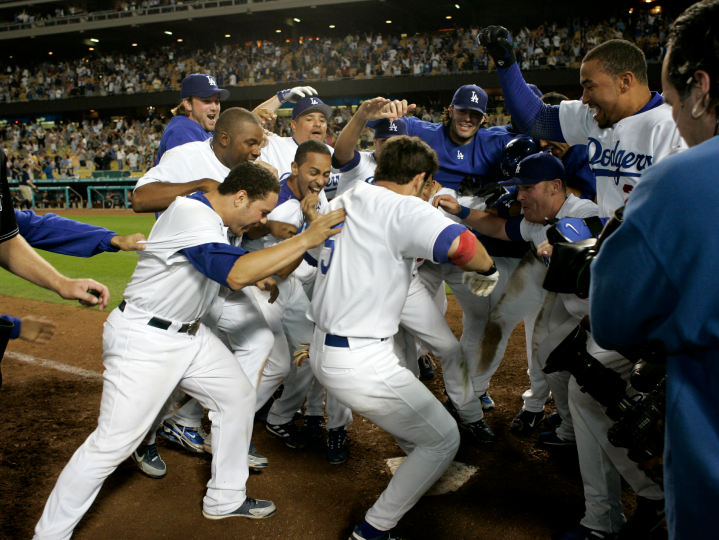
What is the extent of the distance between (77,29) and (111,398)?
1518 inches

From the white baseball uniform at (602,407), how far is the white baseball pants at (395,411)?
27.5 inches

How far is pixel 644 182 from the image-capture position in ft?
3.62

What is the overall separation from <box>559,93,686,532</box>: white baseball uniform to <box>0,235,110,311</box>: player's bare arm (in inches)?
99.5

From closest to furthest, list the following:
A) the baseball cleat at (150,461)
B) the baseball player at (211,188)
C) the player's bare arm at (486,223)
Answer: the baseball cleat at (150,461) < the baseball player at (211,188) < the player's bare arm at (486,223)

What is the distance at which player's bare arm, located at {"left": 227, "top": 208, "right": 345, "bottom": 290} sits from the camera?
100 inches

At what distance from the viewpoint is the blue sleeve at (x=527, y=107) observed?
3.47 metres

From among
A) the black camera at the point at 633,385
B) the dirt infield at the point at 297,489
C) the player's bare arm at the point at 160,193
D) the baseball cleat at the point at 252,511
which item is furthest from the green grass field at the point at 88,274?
the black camera at the point at 633,385

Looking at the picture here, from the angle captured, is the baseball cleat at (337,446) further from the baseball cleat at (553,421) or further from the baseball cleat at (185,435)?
the baseball cleat at (553,421)

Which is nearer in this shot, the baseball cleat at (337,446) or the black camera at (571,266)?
the black camera at (571,266)

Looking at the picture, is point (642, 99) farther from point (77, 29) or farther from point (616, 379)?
point (77, 29)

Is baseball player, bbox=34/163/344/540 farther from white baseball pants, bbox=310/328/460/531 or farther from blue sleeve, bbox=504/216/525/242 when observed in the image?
blue sleeve, bbox=504/216/525/242

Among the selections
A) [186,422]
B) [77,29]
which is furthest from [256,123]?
[77,29]

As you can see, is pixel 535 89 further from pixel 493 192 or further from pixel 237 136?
pixel 237 136

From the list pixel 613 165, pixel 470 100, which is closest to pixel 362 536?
pixel 613 165
